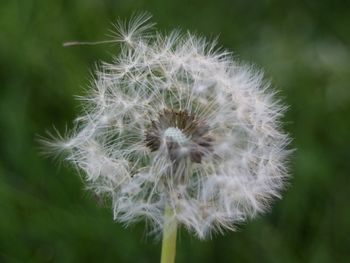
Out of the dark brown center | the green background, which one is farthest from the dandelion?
the green background

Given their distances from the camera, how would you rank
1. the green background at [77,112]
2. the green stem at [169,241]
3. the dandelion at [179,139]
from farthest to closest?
1. the green background at [77,112]
2. the dandelion at [179,139]
3. the green stem at [169,241]

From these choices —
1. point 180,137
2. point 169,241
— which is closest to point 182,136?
point 180,137

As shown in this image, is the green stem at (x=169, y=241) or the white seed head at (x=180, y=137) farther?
the white seed head at (x=180, y=137)

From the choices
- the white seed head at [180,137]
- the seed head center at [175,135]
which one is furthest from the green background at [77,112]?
the seed head center at [175,135]

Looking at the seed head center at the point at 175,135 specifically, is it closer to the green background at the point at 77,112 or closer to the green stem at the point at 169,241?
the green stem at the point at 169,241

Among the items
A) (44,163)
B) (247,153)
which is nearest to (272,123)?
(247,153)

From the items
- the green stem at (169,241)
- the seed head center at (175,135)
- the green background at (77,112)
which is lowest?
the green stem at (169,241)

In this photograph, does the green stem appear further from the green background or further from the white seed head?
the green background
